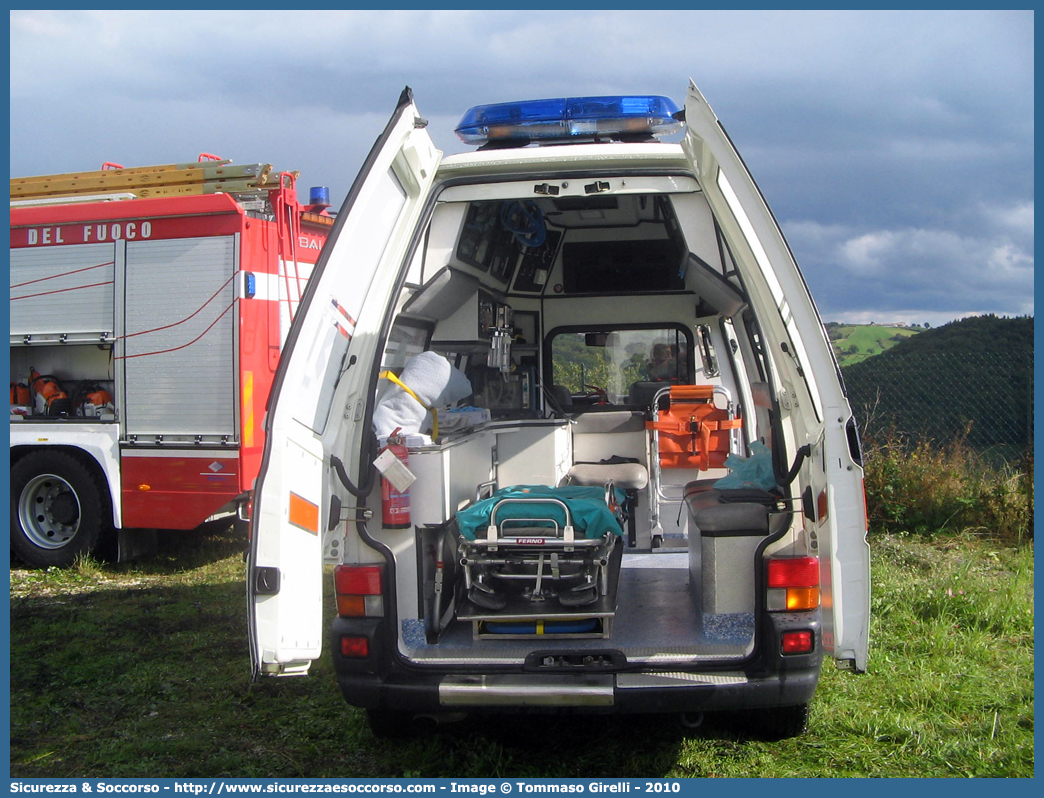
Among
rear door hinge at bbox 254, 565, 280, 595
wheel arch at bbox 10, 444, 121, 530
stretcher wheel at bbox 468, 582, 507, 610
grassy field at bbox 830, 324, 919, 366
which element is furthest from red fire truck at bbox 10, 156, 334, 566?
grassy field at bbox 830, 324, 919, 366

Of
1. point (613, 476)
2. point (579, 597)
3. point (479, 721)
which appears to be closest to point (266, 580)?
point (579, 597)

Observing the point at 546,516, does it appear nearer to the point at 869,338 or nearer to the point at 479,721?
the point at 479,721

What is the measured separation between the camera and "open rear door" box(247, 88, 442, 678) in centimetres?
301

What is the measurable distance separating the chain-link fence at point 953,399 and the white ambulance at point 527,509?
4.15m

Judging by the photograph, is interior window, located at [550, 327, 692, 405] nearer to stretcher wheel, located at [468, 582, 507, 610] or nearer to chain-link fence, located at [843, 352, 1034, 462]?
chain-link fence, located at [843, 352, 1034, 462]

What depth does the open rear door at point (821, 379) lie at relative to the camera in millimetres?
2969

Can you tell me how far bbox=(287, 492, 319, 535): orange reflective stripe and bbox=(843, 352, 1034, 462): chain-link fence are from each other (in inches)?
239

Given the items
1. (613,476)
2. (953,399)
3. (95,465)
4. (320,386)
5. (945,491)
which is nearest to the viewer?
(320,386)

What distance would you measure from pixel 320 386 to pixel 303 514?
49 cm

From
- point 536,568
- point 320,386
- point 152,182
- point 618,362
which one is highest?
point 152,182

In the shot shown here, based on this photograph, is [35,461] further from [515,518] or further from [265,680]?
[515,518]

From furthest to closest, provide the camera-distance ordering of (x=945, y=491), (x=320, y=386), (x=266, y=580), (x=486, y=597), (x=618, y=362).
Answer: (x=945, y=491) → (x=618, y=362) → (x=486, y=597) → (x=320, y=386) → (x=266, y=580)

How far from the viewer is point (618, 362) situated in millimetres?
6359

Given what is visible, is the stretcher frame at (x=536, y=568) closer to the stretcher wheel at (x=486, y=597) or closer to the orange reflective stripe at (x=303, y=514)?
the stretcher wheel at (x=486, y=597)
